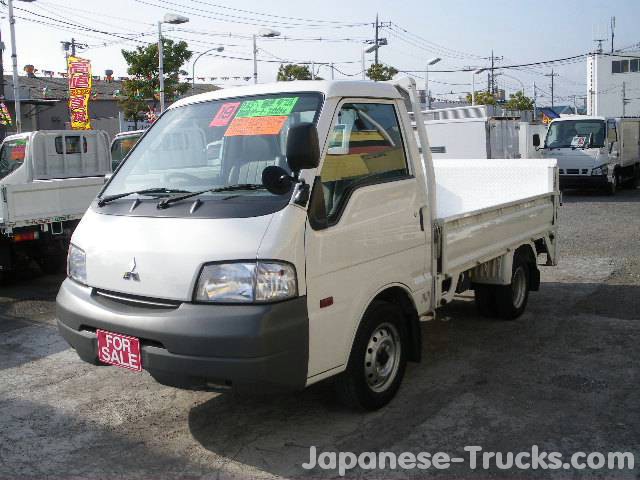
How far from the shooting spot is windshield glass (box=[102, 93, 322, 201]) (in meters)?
3.93

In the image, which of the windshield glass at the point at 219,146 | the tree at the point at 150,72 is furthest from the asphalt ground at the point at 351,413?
the tree at the point at 150,72

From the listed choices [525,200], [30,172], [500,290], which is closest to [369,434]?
[500,290]

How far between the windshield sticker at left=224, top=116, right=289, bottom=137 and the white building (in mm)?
74923

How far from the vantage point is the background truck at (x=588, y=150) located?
18.5 metres

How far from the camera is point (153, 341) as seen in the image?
3.45m

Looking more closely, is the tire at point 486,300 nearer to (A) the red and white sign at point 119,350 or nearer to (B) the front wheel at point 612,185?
(A) the red and white sign at point 119,350

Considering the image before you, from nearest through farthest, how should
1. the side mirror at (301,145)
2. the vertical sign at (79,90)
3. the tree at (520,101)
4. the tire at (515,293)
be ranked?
1. the side mirror at (301,145)
2. the tire at (515,293)
3. the vertical sign at (79,90)
4. the tree at (520,101)

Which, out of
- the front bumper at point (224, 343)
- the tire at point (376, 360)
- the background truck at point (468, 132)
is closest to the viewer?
the front bumper at point (224, 343)

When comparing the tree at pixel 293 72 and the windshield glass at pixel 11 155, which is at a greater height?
the tree at pixel 293 72

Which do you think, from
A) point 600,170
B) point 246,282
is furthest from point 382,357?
point 600,170

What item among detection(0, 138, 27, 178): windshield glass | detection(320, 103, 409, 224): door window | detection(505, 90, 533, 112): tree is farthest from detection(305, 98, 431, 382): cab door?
detection(505, 90, 533, 112): tree

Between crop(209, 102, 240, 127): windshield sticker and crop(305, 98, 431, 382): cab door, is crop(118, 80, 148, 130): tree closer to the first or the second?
crop(209, 102, 240, 127): windshield sticker

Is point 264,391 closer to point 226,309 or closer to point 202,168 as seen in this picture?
point 226,309

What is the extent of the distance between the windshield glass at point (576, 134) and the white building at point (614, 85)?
57.6 meters
